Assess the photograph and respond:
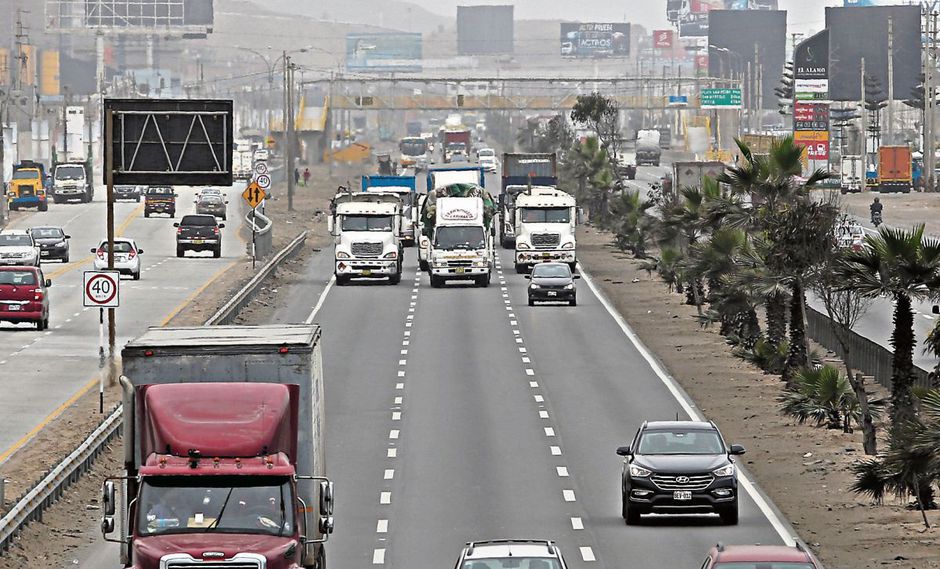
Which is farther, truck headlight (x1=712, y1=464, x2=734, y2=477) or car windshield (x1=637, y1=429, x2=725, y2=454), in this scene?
car windshield (x1=637, y1=429, x2=725, y2=454)

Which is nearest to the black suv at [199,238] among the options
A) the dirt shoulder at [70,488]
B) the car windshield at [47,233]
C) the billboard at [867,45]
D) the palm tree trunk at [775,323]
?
the car windshield at [47,233]

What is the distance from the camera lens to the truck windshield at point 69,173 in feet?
412

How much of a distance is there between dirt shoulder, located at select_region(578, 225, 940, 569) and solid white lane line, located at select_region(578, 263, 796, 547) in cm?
25

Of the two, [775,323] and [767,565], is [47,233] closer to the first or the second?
[775,323]

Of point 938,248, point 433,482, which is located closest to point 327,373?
point 433,482

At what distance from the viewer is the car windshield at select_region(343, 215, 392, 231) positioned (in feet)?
240

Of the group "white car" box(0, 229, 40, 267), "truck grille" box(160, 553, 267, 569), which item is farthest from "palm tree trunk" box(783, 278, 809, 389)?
"white car" box(0, 229, 40, 267)

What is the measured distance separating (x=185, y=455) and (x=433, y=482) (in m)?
14.0

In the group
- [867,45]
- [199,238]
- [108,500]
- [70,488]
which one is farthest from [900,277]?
[867,45]

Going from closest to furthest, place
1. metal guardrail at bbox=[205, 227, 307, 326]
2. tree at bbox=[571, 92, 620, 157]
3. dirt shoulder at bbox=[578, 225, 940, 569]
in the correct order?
dirt shoulder at bbox=[578, 225, 940, 569] → metal guardrail at bbox=[205, 227, 307, 326] → tree at bbox=[571, 92, 620, 157]

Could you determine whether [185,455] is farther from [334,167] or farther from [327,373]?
[334,167]

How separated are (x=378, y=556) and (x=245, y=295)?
35.4 metres

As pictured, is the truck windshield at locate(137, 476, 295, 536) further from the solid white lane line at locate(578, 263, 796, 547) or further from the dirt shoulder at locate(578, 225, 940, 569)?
the solid white lane line at locate(578, 263, 796, 547)

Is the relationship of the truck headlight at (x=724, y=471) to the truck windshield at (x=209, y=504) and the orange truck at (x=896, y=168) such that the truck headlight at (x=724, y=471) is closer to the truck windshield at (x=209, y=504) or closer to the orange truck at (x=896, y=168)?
the truck windshield at (x=209, y=504)
